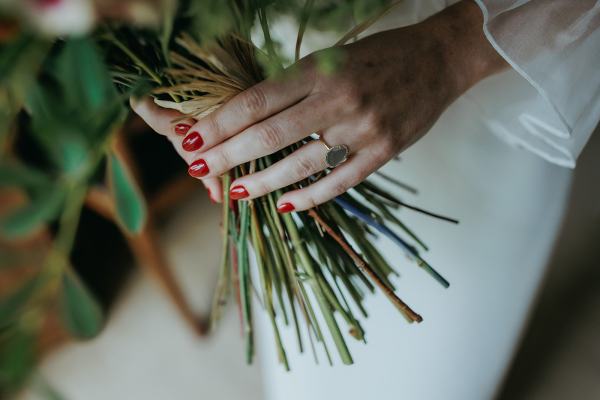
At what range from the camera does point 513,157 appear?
0.81m

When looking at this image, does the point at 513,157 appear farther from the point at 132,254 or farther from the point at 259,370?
the point at 132,254

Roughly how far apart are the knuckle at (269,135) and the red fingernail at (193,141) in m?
0.06

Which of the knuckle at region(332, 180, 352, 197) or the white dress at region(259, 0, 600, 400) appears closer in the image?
the knuckle at region(332, 180, 352, 197)

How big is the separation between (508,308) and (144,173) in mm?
982

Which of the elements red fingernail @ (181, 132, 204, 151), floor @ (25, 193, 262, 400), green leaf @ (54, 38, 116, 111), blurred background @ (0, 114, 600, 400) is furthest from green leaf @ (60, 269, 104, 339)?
floor @ (25, 193, 262, 400)

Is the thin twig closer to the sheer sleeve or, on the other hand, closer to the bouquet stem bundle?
the bouquet stem bundle

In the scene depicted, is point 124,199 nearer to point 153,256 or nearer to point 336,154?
point 336,154

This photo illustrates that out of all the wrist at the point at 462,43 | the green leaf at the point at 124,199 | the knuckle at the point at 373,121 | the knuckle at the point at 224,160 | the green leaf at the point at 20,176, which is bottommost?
the green leaf at the point at 20,176

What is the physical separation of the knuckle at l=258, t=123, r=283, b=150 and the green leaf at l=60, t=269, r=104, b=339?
0.78 ft

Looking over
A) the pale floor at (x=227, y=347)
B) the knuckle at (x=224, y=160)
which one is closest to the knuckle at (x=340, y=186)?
the knuckle at (x=224, y=160)

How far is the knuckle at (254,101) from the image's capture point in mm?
525

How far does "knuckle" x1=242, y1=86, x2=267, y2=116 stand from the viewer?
525mm

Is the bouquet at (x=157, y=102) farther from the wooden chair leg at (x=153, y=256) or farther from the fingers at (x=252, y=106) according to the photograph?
the wooden chair leg at (x=153, y=256)

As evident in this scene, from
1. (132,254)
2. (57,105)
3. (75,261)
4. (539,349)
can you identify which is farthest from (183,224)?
(57,105)
